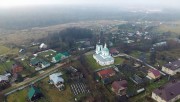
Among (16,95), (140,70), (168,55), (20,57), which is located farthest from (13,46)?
(168,55)

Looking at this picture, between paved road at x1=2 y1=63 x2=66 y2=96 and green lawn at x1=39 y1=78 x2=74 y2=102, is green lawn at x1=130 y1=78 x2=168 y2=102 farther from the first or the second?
paved road at x1=2 y1=63 x2=66 y2=96

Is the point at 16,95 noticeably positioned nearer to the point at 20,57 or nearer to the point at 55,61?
the point at 55,61

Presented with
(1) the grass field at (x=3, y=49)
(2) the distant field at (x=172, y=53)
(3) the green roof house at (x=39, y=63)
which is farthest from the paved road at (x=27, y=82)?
(2) the distant field at (x=172, y=53)

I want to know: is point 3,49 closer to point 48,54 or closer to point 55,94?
point 48,54

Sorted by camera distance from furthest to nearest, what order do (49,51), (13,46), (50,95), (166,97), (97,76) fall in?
(13,46) < (49,51) < (97,76) < (50,95) < (166,97)

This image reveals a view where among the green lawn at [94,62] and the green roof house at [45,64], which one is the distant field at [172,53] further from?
the green roof house at [45,64]

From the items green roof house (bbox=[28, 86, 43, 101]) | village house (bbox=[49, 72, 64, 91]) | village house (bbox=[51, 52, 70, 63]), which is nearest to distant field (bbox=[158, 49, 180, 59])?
village house (bbox=[51, 52, 70, 63])
